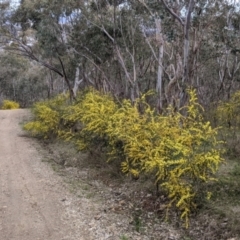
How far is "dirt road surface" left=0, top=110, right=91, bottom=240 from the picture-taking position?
6017mm

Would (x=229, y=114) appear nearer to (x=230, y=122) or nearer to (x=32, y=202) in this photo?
(x=230, y=122)

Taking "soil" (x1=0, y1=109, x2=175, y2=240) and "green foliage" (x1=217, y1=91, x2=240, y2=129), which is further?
"green foliage" (x1=217, y1=91, x2=240, y2=129)

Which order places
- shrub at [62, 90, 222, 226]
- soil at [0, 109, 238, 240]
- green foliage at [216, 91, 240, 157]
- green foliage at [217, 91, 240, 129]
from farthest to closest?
green foliage at [217, 91, 240, 129], green foliage at [216, 91, 240, 157], shrub at [62, 90, 222, 226], soil at [0, 109, 238, 240]

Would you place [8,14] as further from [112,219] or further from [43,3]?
[112,219]

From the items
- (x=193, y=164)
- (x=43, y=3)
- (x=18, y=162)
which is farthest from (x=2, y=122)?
(x=193, y=164)

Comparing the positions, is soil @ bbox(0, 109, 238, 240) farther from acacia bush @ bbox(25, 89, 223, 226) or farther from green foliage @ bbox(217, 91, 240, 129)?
green foliage @ bbox(217, 91, 240, 129)

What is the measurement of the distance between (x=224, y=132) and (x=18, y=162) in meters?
5.92

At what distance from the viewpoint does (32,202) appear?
7.37 meters

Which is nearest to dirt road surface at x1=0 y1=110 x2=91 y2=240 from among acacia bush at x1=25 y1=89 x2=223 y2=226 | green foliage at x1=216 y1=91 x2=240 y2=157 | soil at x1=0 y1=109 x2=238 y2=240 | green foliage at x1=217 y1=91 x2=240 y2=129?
soil at x1=0 y1=109 x2=238 y2=240

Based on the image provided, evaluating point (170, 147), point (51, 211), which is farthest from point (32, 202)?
point (170, 147)

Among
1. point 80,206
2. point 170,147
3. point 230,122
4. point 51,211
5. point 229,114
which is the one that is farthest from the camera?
point 229,114

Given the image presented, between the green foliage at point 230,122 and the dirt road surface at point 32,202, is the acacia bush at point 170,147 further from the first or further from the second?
the green foliage at point 230,122

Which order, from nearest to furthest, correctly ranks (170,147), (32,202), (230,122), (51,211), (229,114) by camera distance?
(170,147), (51,211), (32,202), (230,122), (229,114)

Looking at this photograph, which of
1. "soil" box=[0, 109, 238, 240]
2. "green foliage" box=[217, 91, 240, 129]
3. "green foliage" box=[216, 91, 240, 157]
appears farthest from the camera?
"green foliage" box=[217, 91, 240, 129]
